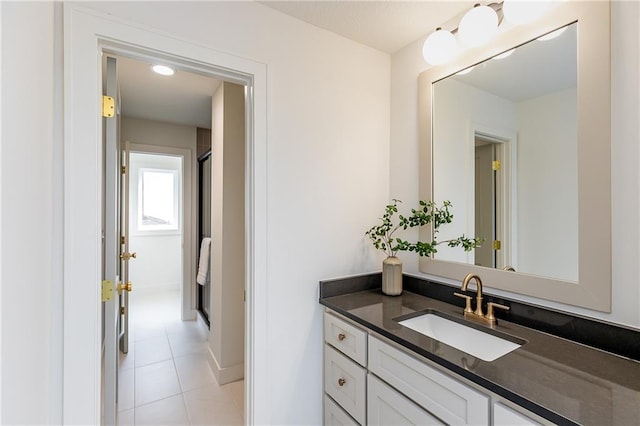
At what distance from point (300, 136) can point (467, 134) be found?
0.88 metres

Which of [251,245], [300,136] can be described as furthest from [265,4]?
[251,245]

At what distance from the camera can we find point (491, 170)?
1.45 metres

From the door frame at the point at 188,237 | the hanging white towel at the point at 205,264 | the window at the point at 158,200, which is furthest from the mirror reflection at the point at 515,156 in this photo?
the window at the point at 158,200

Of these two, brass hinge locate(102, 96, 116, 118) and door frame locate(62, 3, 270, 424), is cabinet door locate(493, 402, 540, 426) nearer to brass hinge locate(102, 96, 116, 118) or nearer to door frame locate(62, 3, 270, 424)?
door frame locate(62, 3, 270, 424)

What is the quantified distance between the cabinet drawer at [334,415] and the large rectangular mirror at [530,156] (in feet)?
2.77

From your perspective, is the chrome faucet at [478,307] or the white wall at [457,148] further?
the white wall at [457,148]

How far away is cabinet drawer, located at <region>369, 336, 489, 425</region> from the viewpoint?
0.88m

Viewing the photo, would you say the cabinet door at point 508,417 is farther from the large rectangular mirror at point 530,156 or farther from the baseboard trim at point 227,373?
the baseboard trim at point 227,373

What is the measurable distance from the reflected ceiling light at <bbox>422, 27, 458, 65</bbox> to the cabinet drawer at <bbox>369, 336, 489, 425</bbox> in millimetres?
1404

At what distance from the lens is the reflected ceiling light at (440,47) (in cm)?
148

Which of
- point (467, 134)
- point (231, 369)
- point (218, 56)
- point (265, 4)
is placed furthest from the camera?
point (231, 369)

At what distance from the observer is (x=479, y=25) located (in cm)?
133

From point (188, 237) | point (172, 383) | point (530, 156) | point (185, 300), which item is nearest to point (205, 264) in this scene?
point (188, 237)

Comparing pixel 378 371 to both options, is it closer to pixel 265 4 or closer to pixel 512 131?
pixel 512 131
